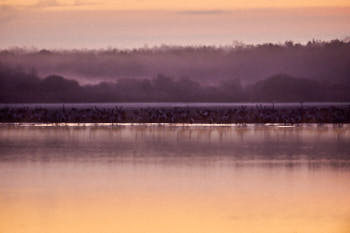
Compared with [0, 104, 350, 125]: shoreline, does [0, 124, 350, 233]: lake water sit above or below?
below

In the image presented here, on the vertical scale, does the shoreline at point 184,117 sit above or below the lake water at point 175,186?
above

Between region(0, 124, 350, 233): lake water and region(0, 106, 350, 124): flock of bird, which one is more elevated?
region(0, 106, 350, 124): flock of bird

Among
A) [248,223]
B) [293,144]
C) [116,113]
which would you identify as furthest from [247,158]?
[116,113]

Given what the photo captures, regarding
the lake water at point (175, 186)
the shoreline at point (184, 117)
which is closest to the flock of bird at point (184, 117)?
the shoreline at point (184, 117)

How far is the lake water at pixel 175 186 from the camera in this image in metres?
9.23

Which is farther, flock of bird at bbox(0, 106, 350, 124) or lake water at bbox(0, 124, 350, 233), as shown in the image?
flock of bird at bbox(0, 106, 350, 124)

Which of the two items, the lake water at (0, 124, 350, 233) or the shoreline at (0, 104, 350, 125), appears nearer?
the lake water at (0, 124, 350, 233)

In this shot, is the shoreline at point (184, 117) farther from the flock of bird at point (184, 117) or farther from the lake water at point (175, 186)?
the lake water at point (175, 186)

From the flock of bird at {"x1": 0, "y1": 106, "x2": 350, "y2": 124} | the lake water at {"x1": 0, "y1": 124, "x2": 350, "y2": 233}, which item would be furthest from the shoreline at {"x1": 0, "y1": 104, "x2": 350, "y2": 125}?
the lake water at {"x1": 0, "y1": 124, "x2": 350, "y2": 233}

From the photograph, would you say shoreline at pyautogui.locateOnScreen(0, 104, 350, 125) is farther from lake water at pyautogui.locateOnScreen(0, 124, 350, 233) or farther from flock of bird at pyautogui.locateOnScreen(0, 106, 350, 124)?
lake water at pyautogui.locateOnScreen(0, 124, 350, 233)

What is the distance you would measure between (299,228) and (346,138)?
1276 centimetres

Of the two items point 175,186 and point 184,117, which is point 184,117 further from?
point 175,186

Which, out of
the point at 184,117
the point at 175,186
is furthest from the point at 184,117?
the point at 175,186

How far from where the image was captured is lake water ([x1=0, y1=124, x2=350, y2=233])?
30.3ft
